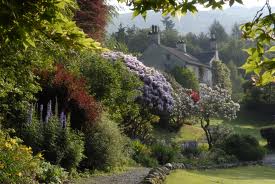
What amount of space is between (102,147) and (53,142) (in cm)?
218

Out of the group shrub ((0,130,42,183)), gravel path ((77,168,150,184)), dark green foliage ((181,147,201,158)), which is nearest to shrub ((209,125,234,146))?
dark green foliage ((181,147,201,158))

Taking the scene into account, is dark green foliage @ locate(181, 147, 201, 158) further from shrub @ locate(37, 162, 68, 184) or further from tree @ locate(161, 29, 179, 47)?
tree @ locate(161, 29, 179, 47)

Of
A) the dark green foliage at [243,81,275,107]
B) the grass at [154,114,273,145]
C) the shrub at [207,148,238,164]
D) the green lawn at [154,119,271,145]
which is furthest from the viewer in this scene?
the dark green foliage at [243,81,275,107]

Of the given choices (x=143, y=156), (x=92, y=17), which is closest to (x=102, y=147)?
(x=143, y=156)

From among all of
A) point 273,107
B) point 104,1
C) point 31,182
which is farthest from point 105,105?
point 273,107

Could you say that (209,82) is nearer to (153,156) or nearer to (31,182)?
(153,156)

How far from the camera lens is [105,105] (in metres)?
17.7

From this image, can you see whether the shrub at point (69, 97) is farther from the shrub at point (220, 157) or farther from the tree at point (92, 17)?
the shrub at point (220, 157)

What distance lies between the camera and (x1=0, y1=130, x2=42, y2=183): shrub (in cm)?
820

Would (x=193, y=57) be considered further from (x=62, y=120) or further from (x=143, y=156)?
(x=62, y=120)

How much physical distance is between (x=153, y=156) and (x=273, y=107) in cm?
3269

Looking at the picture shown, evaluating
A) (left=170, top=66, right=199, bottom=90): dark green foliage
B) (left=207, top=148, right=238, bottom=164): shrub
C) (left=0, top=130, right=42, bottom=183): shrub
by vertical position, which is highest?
(left=170, top=66, right=199, bottom=90): dark green foliage

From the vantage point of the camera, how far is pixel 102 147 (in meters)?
13.5

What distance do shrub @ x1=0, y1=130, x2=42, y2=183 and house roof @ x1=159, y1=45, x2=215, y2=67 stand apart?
50670mm
